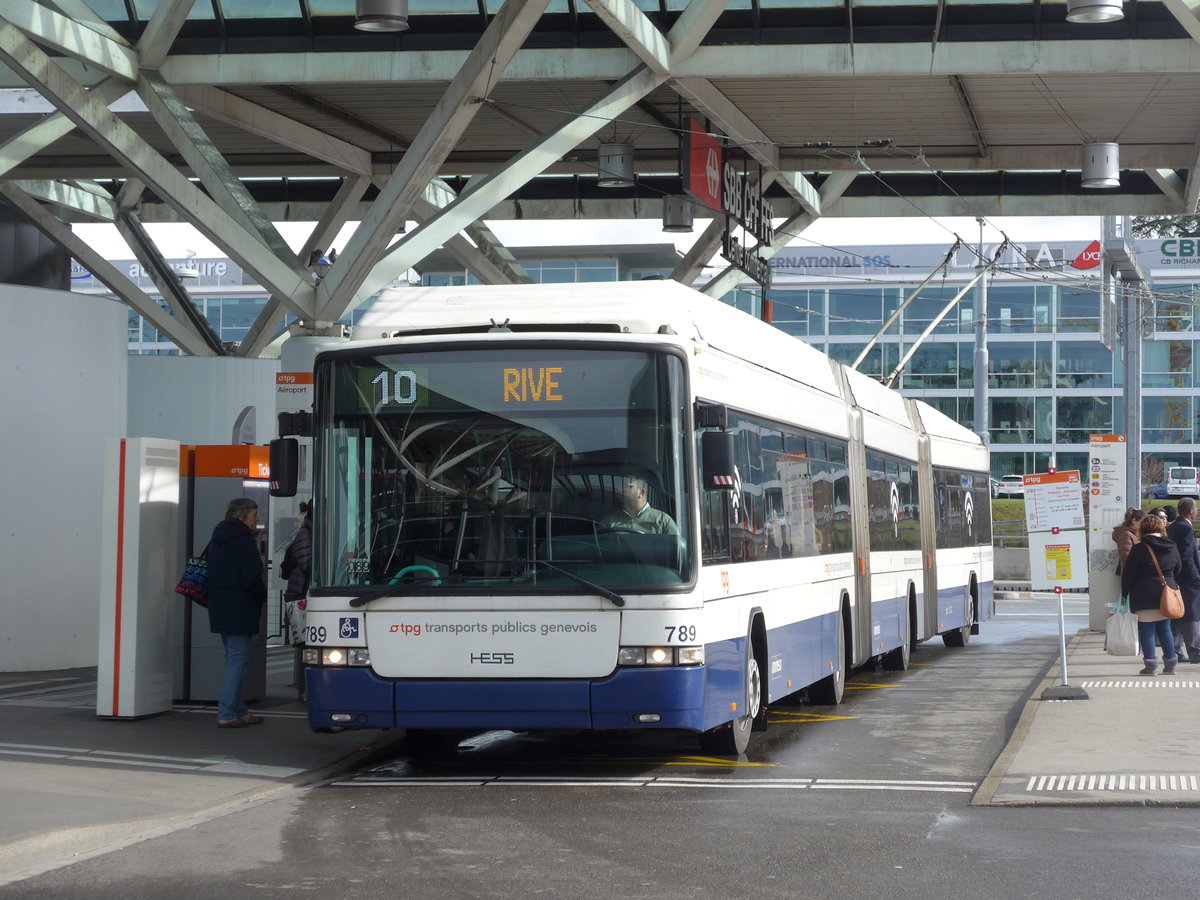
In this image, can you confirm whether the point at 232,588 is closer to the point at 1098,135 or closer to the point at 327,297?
the point at 327,297

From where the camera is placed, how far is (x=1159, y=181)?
22.7 meters

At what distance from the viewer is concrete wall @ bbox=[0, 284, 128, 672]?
54.2 ft

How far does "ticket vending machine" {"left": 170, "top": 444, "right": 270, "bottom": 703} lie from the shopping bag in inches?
355

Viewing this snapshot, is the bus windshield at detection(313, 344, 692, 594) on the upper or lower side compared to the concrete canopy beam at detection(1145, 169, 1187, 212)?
lower

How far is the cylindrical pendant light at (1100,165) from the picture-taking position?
2075cm

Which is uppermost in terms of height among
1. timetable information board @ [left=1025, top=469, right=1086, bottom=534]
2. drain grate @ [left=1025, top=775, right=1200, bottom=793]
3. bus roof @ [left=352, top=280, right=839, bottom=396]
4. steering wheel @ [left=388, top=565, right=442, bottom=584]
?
bus roof @ [left=352, top=280, right=839, bottom=396]

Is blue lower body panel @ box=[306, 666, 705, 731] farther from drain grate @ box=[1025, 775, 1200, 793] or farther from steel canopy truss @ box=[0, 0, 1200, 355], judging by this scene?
steel canopy truss @ box=[0, 0, 1200, 355]

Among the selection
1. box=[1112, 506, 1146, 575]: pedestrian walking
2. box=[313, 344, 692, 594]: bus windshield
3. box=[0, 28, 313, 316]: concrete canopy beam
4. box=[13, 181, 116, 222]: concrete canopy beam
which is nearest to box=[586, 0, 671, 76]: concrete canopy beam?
→ box=[0, 28, 313, 316]: concrete canopy beam

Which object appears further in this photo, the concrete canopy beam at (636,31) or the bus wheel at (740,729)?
the concrete canopy beam at (636,31)

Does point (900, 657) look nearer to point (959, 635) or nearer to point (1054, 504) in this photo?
point (1054, 504)

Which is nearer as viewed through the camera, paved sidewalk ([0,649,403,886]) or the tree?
paved sidewalk ([0,649,403,886])

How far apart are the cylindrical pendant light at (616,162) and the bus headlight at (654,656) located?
37.7 feet

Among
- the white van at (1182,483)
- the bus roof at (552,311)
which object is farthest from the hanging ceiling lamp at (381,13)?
the white van at (1182,483)

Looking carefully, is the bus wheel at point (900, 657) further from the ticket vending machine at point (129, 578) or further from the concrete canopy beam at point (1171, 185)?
the ticket vending machine at point (129, 578)
